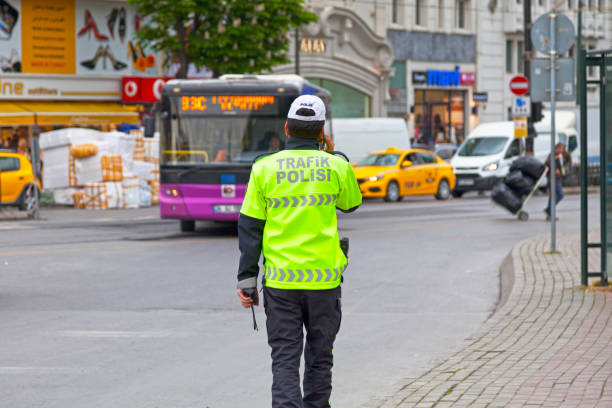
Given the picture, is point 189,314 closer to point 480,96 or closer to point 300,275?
point 300,275

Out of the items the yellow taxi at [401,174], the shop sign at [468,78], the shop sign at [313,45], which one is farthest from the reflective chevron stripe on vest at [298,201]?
the shop sign at [468,78]

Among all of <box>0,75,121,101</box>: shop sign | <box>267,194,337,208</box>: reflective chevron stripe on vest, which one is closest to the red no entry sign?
<box>0,75,121,101</box>: shop sign

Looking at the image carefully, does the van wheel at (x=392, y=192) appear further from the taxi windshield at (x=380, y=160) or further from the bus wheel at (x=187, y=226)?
the bus wheel at (x=187, y=226)

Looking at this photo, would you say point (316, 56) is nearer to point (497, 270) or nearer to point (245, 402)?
point (497, 270)

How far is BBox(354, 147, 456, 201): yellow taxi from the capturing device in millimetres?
31000

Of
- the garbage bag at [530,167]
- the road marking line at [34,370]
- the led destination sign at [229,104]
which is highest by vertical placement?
the led destination sign at [229,104]

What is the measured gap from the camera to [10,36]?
3406 centimetres

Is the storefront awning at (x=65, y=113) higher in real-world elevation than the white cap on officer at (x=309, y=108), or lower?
higher

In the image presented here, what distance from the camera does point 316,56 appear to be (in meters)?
46.6

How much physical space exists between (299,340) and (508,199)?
18.2m

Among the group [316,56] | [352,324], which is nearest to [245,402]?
[352,324]

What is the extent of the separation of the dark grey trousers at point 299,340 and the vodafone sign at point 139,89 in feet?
106

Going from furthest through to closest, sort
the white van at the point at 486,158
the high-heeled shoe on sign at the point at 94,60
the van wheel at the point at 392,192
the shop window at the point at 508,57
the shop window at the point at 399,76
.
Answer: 1. the shop window at the point at 508,57
2. the shop window at the point at 399,76
3. the high-heeled shoe on sign at the point at 94,60
4. the white van at the point at 486,158
5. the van wheel at the point at 392,192

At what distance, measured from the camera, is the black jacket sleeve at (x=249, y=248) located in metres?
5.13
